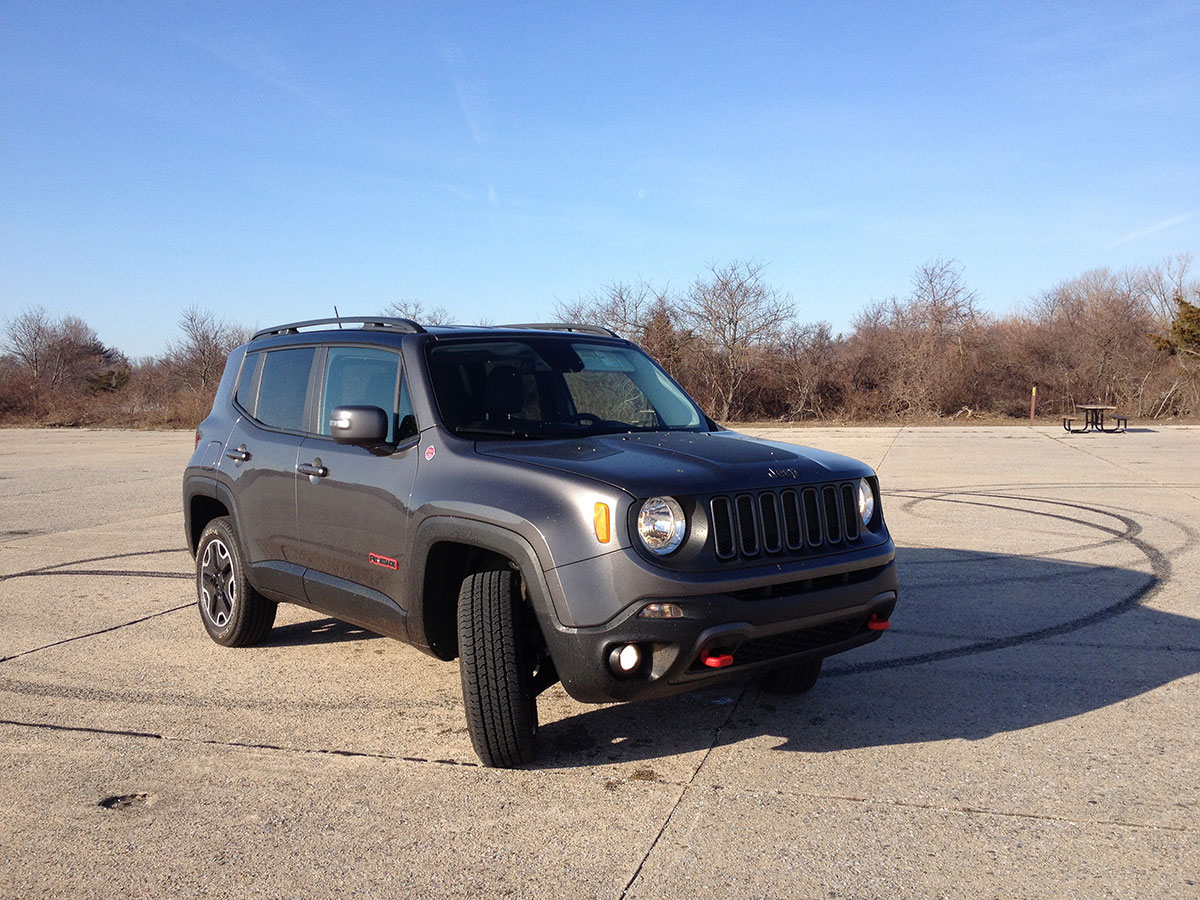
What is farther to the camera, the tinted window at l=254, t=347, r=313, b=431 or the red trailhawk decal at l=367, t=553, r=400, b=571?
the tinted window at l=254, t=347, r=313, b=431

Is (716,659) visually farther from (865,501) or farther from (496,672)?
(865,501)

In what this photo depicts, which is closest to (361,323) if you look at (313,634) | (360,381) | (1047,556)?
(360,381)

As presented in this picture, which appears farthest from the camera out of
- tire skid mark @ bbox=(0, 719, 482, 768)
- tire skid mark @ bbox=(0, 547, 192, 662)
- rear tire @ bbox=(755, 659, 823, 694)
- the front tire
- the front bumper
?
tire skid mark @ bbox=(0, 547, 192, 662)

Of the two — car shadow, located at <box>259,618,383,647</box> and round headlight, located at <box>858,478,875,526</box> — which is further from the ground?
round headlight, located at <box>858,478,875,526</box>

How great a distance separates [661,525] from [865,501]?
3.97 feet

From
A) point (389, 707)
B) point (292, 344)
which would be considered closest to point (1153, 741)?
point (389, 707)

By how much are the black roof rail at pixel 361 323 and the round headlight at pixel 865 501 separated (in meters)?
2.24

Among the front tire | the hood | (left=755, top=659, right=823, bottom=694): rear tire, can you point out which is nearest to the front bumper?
the hood

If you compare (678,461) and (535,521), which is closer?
(535,521)

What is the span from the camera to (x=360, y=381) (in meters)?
5.34

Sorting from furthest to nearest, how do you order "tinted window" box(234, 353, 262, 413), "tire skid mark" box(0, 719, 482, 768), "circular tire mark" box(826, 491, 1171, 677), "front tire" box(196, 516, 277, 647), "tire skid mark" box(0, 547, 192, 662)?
1. "tire skid mark" box(0, 547, 192, 662)
2. "tinted window" box(234, 353, 262, 413)
3. "front tire" box(196, 516, 277, 647)
4. "circular tire mark" box(826, 491, 1171, 677)
5. "tire skid mark" box(0, 719, 482, 768)

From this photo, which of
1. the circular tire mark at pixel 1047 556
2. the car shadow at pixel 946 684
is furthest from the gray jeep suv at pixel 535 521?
the circular tire mark at pixel 1047 556

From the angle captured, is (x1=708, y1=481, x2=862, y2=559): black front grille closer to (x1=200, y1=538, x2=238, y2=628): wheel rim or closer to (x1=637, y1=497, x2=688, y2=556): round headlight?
(x1=637, y1=497, x2=688, y2=556): round headlight

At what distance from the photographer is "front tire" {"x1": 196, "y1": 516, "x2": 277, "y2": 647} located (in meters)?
6.07
